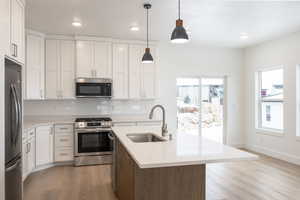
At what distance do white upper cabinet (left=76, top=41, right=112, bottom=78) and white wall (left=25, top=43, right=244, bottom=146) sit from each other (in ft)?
2.34

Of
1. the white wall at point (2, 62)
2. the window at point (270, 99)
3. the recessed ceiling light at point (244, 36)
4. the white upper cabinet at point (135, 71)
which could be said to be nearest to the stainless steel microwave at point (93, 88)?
the white upper cabinet at point (135, 71)

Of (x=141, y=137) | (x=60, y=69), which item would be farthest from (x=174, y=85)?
(x=141, y=137)

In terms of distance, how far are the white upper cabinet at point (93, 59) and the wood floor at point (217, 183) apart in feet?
6.59

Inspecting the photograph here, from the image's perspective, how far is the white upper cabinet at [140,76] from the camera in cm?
544

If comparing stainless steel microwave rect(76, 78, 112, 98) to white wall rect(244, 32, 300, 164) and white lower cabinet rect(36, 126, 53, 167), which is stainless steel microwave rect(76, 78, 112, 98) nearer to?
white lower cabinet rect(36, 126, 53, 167)

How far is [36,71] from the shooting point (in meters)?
4.73

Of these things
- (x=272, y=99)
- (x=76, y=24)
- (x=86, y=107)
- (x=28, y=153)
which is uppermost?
(x=76, y=24)

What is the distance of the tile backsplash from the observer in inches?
204

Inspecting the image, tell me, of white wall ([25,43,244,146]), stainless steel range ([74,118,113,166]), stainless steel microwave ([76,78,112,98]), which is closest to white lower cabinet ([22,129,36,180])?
stainless steel range ([74,118,113,166])

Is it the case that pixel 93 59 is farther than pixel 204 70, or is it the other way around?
pixel 204 70

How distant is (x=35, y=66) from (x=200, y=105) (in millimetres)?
4069

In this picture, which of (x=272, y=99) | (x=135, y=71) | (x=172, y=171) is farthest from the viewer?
(x=272, y=99)

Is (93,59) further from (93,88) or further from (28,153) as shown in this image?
(28,153)

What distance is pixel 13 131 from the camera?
2.60m
